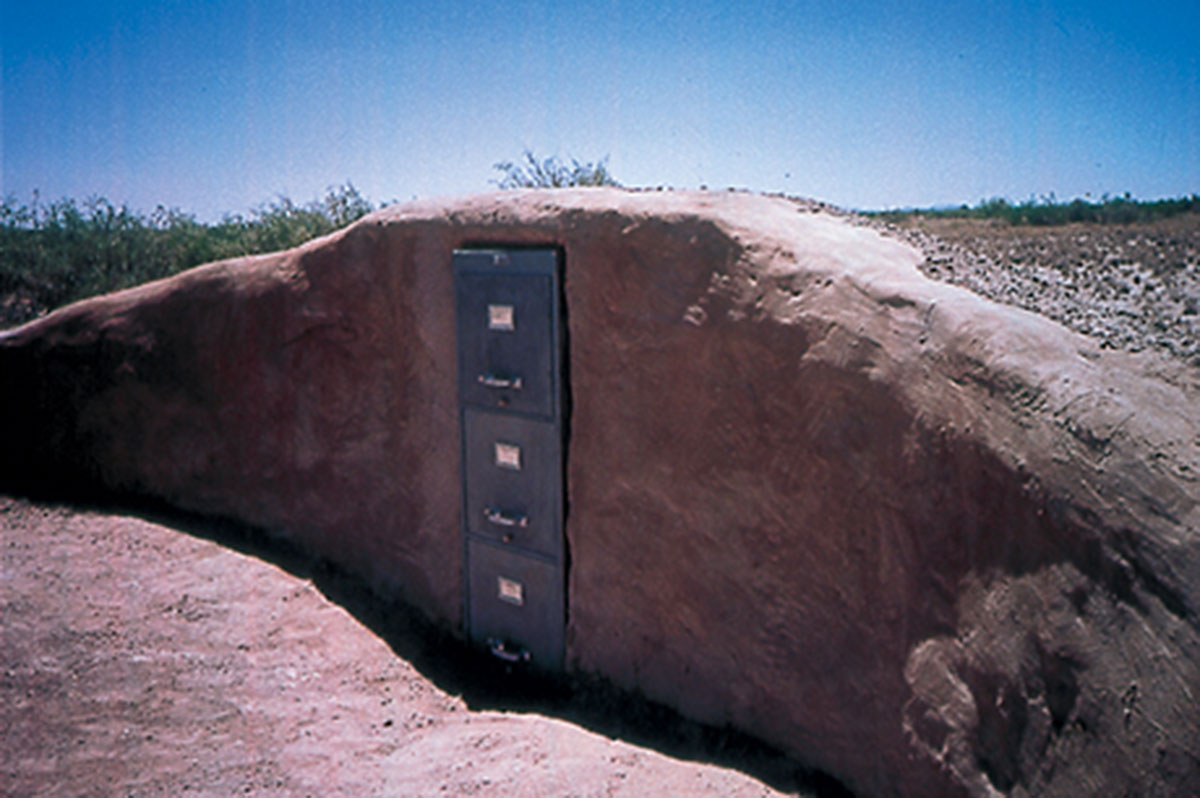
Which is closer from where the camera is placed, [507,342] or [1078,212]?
[507,342]

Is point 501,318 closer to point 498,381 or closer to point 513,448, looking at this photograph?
point 498,381

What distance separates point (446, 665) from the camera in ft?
14.9

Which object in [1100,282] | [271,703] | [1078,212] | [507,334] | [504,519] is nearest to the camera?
[1100,282]

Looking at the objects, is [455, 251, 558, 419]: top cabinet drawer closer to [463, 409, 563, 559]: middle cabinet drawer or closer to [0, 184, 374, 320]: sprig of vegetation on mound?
[463, 409, 563, 559]: middle cabinet drawer

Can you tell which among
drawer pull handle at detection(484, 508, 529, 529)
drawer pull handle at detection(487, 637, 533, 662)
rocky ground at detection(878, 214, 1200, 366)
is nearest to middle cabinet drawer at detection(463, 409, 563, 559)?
drawer pull handle at detection(484, 508, 529, 529)

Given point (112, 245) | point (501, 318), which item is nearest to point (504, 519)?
point (501, 318)

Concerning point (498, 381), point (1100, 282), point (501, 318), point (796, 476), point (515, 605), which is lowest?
point (515, 605)

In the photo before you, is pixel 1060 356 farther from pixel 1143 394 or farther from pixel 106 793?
pixel 106 793

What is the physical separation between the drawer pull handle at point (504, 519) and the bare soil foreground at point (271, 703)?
85 centimetres

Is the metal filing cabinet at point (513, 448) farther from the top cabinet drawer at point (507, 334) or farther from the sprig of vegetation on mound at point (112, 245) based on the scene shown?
the sprig of vegetation on mound at point (112, 245)

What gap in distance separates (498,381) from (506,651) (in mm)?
1442

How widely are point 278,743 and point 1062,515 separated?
10.6 ft

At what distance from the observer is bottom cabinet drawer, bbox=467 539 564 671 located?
416cm

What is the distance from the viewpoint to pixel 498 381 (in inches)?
163
